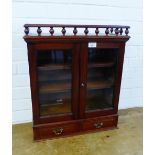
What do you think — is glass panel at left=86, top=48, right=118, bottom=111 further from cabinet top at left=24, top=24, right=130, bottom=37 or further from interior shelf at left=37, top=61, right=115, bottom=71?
cabinet top at left=24, top=24, right=130, bottom=37

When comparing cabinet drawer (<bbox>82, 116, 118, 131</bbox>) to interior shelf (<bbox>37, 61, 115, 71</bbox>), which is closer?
interior shelf (<bbox>37, 61, 115, 71</bbox>)

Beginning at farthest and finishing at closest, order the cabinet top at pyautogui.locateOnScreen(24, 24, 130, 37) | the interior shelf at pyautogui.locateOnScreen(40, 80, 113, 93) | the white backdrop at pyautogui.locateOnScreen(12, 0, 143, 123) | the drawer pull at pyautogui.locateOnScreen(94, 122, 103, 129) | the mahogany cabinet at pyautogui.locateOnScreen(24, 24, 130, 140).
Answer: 1. the drawer pull at pyautogui.locateOnScreen(94, 122, 103, 129)
2. the white backdrop at pyautogui.locateOnScreen(12, 0, 143, 123)
3. the interior shelf at pyautogui.locateOnScreen(40, 80, 113, 93)
4. the mahogany cabinet at pyautogui.locateOnScreen(24, 24, 130, 140)
5. the cabinet top at pyautogui.locateOnScreen(24, 24, 130, 37)

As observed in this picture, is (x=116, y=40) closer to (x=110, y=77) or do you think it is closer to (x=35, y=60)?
(x=110, y=77)

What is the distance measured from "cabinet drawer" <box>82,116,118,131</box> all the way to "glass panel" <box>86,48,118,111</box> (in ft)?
0.42

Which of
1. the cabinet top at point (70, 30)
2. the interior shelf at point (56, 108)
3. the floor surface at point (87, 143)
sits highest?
the cabinet top at point (70, 30)

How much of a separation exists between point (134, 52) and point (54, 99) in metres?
1.24

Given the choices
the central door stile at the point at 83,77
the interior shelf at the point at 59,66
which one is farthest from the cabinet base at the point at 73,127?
the interior shelf at the point at 59,66

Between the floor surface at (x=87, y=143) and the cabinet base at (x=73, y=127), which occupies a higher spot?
the cabinet base at (x=73, y=127)

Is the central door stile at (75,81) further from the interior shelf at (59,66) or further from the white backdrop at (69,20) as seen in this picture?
the white backdrop at (69,20)

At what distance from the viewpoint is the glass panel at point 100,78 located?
7.21 feet

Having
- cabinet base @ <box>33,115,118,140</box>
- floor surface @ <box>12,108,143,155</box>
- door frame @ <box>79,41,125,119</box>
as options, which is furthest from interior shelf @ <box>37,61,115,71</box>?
floor surface @ <box>12,108,143,155</box>

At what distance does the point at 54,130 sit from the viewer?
220 cm

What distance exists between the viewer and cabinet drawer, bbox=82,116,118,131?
2305 mm

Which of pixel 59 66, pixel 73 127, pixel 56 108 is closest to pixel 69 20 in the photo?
pixel 59 66
